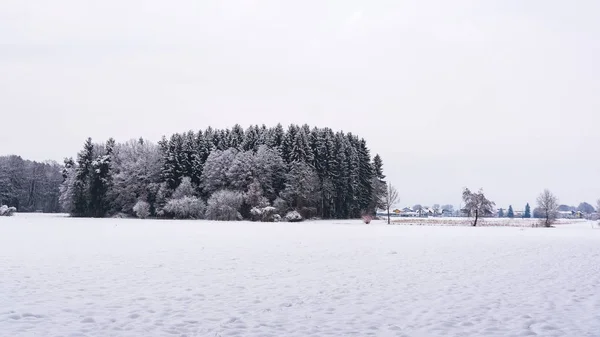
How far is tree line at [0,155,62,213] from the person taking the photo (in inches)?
4441

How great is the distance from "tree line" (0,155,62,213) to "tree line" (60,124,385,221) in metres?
25.5

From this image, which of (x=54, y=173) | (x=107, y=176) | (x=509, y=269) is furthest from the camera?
(x=54, y=173)

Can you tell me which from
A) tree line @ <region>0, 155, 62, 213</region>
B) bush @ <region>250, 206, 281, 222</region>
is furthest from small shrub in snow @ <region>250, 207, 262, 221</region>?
tree line @ <region>0, 155, 62, 213</region>

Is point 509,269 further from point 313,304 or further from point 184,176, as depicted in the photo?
point 184,176

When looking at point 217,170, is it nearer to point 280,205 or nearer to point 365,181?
point 280,205

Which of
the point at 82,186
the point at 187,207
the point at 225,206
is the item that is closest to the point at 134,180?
the point at 82,186

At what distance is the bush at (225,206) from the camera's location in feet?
234

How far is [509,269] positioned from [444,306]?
8.27 m

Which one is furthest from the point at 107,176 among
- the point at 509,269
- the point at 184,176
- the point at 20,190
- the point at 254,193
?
the point at 509,269

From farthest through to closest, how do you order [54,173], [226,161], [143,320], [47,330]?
[54,173] → [226,161] → [143,320] → [47,330]

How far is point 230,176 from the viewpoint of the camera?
7575cm

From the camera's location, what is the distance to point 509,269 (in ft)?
55.9

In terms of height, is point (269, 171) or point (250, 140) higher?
Answer: point (250, 140)

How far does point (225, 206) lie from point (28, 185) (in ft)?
270
